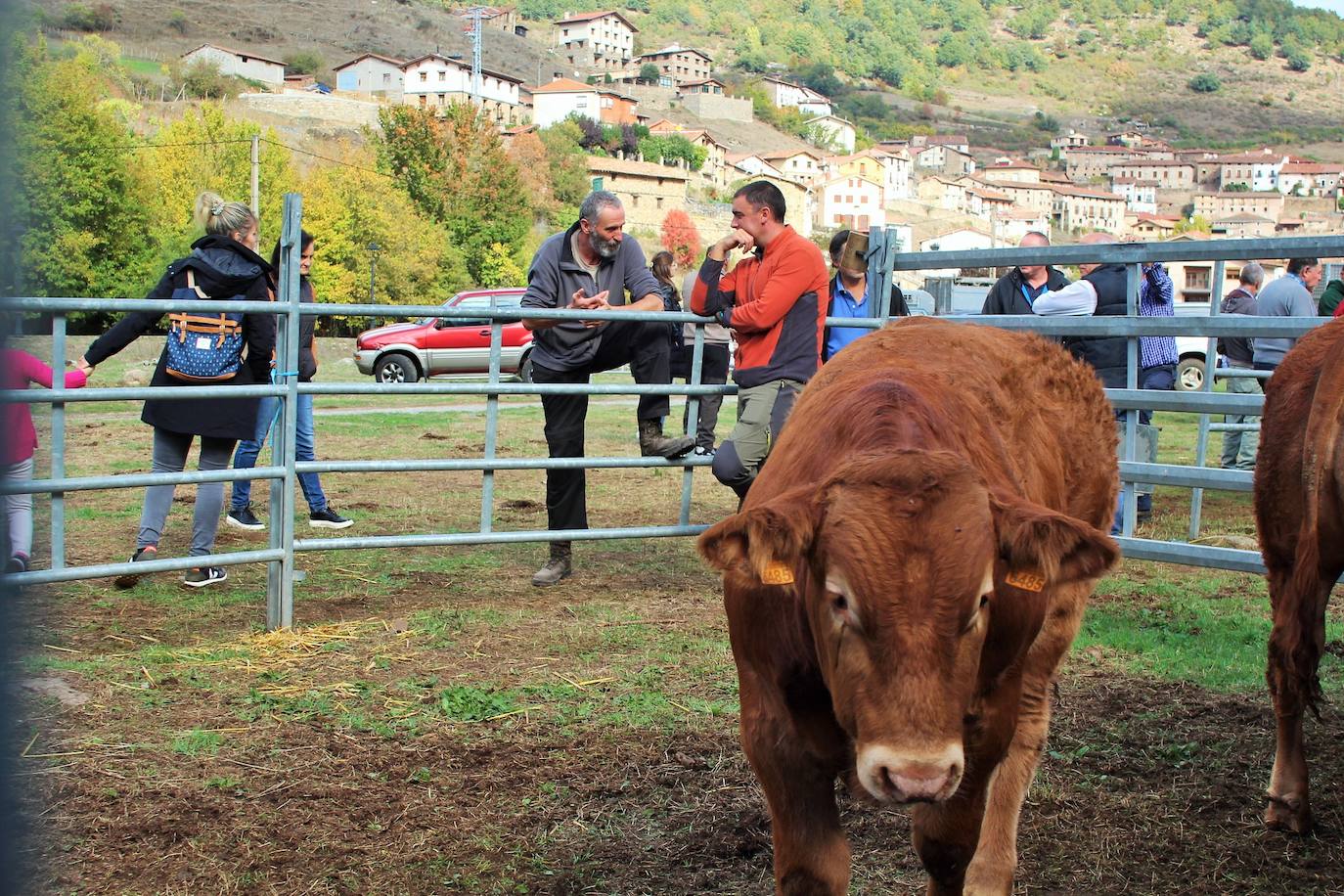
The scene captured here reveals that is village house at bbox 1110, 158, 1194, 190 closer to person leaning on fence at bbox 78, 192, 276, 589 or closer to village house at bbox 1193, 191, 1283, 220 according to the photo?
village house at bbox 1193, 191, 1283, 220

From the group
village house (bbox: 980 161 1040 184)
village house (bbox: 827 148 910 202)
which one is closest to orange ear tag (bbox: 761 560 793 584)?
village house (bbox: 827 148 910 202)

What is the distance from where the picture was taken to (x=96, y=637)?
6.11 m

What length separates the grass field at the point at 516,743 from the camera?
387cm

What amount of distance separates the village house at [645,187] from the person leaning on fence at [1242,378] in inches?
3843

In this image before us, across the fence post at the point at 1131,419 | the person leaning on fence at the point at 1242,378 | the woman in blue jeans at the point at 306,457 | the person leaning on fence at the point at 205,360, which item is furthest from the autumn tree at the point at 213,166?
the fence post at the point at 1131,419

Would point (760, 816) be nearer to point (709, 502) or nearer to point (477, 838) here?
point (477, 838)

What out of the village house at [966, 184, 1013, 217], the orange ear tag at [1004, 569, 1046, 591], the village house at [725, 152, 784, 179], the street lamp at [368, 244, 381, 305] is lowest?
the orange ear tag at [1004, 569, 1046, 591]

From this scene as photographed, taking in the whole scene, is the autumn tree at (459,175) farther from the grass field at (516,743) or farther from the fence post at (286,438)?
the fence post at (286,438)

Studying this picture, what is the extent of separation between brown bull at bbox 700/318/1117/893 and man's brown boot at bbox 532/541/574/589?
4.09 m

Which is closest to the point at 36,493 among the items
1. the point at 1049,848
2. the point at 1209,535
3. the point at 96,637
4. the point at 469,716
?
the point at 1049,848

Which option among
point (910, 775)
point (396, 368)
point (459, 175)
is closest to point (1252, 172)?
point (459, 175)

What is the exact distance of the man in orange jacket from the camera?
22.7ft

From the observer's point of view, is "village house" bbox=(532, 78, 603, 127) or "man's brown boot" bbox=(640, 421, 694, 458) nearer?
"man's brown boot" bbox=(640, 421, 694, 458)

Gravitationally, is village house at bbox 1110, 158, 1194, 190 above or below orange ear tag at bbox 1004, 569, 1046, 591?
above
